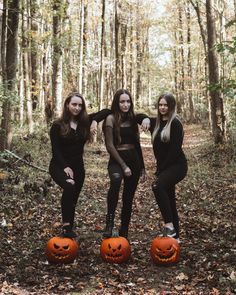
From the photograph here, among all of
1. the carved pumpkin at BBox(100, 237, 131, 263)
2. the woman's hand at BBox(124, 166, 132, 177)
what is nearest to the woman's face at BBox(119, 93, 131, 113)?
the woman's hand at BBox(124, 166, 132, 177)

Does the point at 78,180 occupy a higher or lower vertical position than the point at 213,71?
lower

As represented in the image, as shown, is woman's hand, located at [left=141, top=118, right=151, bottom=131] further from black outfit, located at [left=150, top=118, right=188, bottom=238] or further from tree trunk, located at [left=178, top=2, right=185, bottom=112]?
tree trunk, located at [left=178, top=2, right=185, bottom=112]

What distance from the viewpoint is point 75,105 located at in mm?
6121

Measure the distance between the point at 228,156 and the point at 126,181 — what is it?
8162mm

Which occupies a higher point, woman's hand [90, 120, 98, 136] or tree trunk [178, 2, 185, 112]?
tree trunk [178, 2, 185, 112]

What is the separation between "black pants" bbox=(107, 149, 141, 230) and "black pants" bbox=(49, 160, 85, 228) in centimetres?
53

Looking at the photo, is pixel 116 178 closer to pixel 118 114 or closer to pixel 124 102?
pixel 118 114

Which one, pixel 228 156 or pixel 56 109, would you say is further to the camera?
pixel 56 109

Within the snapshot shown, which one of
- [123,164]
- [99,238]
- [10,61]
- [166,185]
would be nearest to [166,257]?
[166,185]

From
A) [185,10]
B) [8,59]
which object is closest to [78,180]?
[8,59]

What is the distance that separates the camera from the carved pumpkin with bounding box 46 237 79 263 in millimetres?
5680

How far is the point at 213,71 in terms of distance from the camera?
1452 centimetres

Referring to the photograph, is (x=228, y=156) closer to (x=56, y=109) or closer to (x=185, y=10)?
(x=56, y=109)

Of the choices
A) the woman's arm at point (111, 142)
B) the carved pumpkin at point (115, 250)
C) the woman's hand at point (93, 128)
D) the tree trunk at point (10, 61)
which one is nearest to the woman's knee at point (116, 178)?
the woman's arm at point (111, 142)
